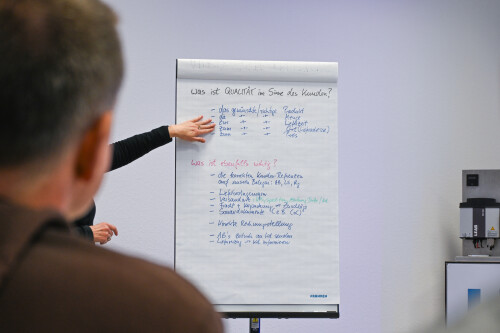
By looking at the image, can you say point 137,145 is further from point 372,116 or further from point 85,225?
point 372,116

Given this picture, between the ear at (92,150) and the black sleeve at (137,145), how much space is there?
2226mm

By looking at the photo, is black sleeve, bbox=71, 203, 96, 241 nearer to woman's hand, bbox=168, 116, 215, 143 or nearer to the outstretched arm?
the outstretched arm

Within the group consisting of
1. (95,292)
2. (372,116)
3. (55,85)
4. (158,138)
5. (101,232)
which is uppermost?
(372,116)

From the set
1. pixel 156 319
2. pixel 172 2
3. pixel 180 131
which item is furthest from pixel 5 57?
pixel 172 2

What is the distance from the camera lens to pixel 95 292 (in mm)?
462

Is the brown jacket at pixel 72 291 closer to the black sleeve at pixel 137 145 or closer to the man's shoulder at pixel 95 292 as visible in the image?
the man's shoulder at pixel 95 292

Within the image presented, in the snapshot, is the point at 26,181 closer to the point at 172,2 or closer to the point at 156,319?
the point at 156,319

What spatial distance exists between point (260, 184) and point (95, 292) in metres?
2.38

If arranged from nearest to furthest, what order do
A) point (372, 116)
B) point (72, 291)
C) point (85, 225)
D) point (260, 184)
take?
point (72, 291) → point (85, 225) → point (260, 184) → point (372, 116)

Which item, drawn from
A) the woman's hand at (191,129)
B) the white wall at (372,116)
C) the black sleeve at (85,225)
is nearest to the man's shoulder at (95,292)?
the black sleeve at (85,225)

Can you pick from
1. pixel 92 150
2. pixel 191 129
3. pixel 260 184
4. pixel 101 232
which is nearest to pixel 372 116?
pixel 260 184

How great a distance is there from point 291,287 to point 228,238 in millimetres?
322

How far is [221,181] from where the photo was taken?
2.80 meters

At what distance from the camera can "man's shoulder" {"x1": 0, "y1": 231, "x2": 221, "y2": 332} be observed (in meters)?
0.46
